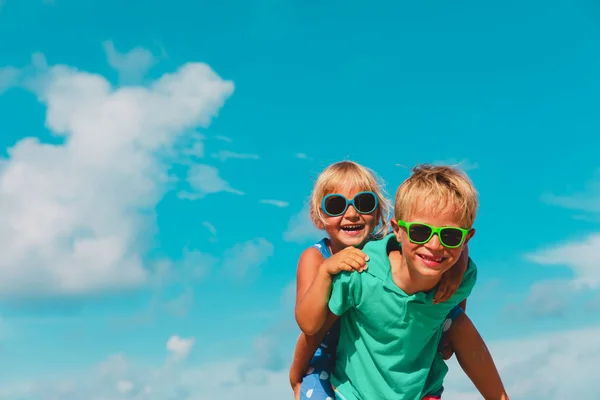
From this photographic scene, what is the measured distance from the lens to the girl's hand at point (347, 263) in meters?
5.97

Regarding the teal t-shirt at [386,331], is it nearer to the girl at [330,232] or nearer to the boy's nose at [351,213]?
the girl at [330,232]

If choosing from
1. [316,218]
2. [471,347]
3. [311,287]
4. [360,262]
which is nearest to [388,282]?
[360,262]

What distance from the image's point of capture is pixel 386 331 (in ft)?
20.1

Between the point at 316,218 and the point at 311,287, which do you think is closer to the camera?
the point at 311,287

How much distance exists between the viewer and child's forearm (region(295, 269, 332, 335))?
6066mm

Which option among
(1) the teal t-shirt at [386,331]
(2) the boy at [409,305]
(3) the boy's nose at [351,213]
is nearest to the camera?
(2) the boy at [409,305]

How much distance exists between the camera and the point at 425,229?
5695 mm

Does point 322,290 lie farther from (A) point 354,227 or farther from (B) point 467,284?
(A) point 354,227

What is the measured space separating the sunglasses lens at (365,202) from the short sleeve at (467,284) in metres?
1.45

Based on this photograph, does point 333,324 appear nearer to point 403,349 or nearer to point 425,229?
point 403,349

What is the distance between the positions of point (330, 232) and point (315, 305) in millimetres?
1498

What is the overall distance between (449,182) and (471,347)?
72.0 inches

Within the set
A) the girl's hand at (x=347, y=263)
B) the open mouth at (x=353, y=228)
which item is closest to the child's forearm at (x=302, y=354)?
the girl's hand at (x=347, y=263)

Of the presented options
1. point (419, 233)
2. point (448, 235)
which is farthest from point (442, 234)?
point (419, 233)
